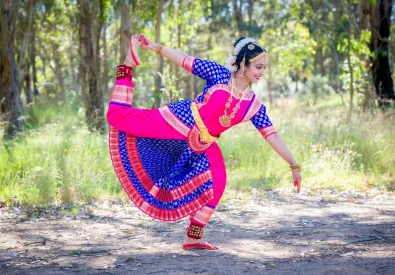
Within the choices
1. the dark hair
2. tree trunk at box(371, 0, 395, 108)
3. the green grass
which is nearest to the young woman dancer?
the dark hair

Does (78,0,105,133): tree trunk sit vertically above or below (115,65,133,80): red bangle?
above

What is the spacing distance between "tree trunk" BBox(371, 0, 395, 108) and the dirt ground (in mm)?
6738

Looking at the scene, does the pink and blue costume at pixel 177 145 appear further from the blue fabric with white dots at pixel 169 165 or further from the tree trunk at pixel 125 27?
the tree trunk at pixel 125 27

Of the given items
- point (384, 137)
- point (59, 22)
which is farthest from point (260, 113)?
point (59, 22)

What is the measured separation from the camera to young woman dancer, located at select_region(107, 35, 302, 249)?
15.7ft

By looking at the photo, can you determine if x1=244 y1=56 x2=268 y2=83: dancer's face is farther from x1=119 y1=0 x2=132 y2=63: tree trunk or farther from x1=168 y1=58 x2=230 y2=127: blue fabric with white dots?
x1=119 y1=0 x2=132 y2=63: tree trunk

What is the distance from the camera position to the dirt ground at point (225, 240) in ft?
14.7

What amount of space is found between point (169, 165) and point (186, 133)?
344 mm

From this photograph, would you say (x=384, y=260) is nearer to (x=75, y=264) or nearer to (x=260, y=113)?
(x=260, y=113)

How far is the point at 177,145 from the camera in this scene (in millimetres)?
4961

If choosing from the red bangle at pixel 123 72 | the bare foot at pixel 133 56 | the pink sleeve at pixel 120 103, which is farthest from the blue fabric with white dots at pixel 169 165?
the bare foot at pixel 133 56

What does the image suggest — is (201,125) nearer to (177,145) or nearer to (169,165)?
(177,145)

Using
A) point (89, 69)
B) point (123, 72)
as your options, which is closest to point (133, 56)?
point (123, 72)

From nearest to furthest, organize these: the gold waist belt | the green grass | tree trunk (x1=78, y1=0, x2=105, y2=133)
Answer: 1. the gold waist belt
2. the green grass
3. tree trunk (x1=78, y1=0, x2=105, y2=133)
